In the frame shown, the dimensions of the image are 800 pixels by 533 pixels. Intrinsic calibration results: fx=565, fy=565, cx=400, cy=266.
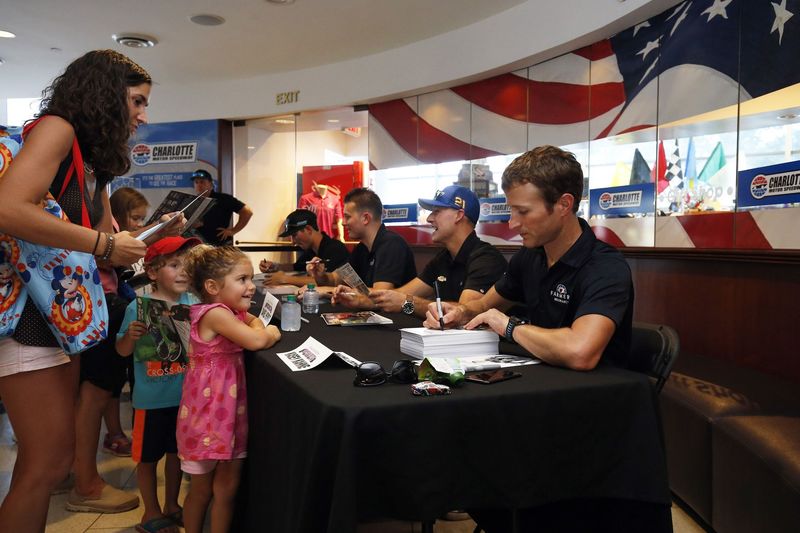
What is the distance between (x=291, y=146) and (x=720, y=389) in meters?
6.81

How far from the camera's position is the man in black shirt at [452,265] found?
8.13 ft

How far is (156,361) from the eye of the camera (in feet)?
6.96

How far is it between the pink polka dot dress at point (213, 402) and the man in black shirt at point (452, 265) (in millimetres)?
815

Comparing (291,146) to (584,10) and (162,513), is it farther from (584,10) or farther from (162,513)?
(162,513)

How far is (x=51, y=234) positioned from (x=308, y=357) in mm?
682

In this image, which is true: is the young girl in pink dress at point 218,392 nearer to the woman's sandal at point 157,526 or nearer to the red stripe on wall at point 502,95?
the woman's sandal at point 157,526

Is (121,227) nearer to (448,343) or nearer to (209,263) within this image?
(209,263)

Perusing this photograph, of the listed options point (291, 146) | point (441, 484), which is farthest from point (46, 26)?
point (441, 484)

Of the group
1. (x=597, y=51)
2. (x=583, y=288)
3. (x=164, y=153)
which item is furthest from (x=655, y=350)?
(x=164, y=153)

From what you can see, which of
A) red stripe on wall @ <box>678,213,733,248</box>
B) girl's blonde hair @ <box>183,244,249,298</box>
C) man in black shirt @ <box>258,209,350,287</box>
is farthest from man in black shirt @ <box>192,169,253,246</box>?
red stripe on wall @ <box>678,213,733,248</box>

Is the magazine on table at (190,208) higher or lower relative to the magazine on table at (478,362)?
higher

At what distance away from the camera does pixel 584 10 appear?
428cm

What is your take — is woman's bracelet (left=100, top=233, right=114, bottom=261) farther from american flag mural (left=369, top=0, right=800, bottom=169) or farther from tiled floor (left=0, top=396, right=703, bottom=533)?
american flag mural (left=369, top=0, right=800, bottom=169)

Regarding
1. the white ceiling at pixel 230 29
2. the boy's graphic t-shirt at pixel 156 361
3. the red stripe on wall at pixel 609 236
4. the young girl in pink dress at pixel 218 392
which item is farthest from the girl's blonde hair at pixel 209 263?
the white ceiling at pixel 230 29
